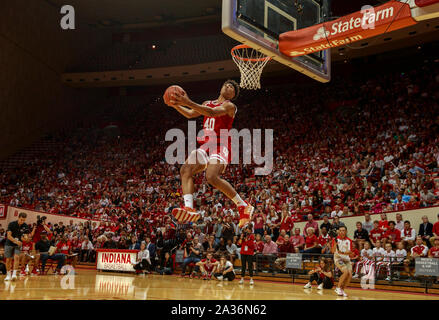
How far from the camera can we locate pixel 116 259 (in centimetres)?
1515

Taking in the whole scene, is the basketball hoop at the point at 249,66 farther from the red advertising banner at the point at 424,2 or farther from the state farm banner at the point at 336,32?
the red advertising banner at the point at 424,2

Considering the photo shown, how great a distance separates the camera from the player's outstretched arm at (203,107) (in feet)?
16.4

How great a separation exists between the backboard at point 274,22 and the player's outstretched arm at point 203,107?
79.1 inches

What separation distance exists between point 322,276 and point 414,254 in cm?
218

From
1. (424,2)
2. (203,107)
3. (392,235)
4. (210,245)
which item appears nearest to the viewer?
(203,107)

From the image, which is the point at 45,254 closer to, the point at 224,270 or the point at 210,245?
the point at 210,245

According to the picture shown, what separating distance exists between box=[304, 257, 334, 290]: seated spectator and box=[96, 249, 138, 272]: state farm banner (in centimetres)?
645

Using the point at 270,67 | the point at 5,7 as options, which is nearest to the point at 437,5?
the point at 270,67

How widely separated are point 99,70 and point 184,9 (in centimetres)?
675

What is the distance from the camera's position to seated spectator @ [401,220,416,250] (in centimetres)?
1055

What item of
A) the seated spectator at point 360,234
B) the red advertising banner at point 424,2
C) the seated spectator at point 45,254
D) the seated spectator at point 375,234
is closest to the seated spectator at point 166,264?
the seated spectator at point 45,254

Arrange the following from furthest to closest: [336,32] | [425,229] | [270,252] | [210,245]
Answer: [210,245] → [270,252] → [425,229] → [336,32]

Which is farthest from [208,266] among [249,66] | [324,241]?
[249,66]
